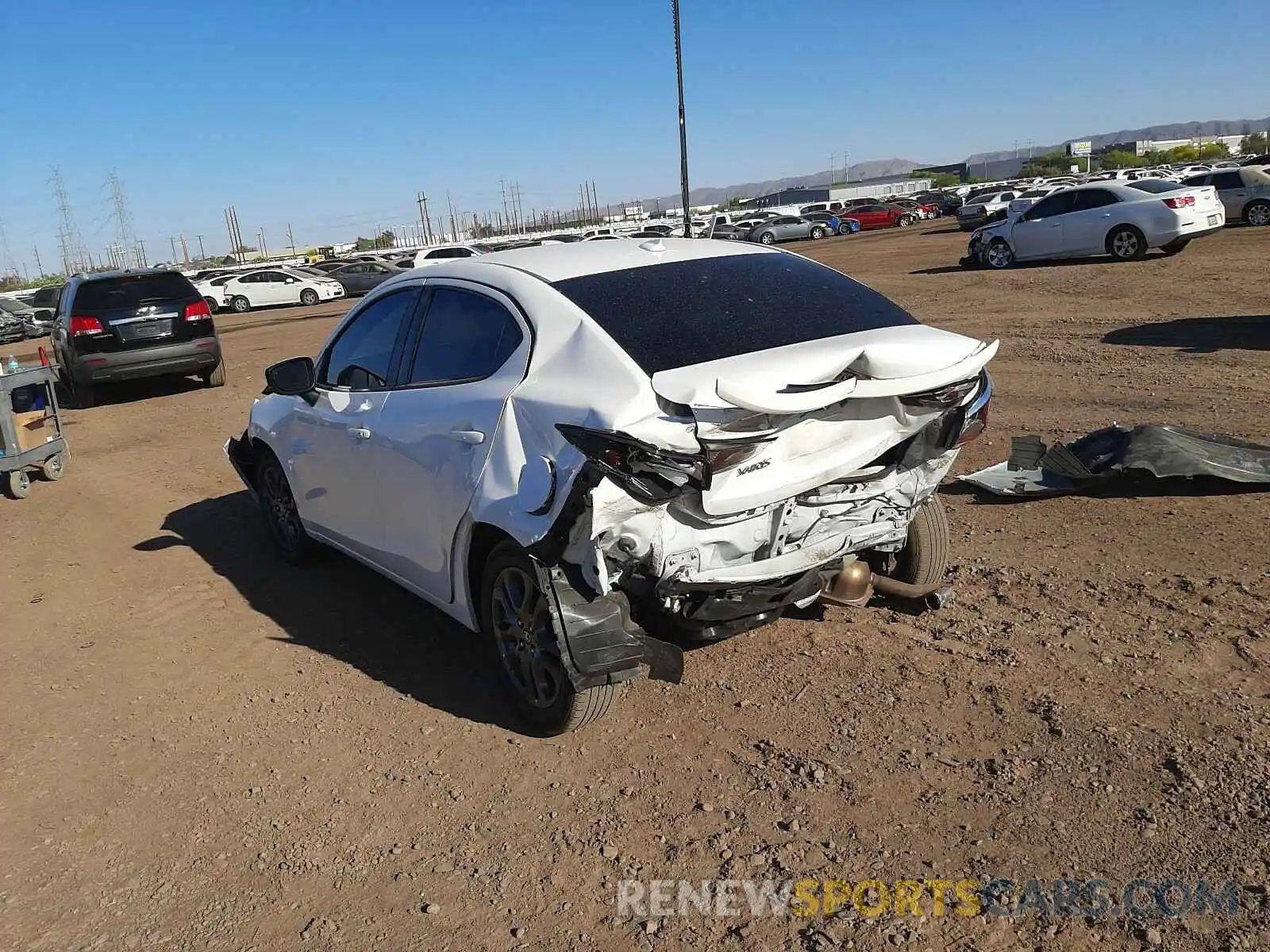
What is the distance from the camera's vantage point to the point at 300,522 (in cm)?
629

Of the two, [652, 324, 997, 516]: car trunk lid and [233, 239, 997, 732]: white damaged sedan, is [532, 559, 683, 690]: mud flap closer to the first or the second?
[233, 239, 997, 732]: white damaged sedan

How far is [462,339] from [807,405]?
1.72 m

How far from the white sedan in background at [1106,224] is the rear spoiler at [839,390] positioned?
57.5 feet

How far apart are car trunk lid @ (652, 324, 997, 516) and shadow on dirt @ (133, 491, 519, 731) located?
1535mm

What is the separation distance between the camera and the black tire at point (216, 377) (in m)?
15.5

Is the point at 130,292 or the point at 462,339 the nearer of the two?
the point at 462,339

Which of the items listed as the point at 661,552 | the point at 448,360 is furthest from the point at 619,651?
the point at 448,360

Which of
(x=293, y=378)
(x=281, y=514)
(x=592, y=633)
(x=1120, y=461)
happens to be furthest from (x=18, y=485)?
(x=1120, y=461)

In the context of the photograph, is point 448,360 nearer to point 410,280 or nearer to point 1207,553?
point 410,280

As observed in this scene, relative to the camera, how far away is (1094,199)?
20.1 metres

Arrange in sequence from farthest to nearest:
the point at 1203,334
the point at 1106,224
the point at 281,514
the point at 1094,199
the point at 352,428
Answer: the point at 1094,199 < the point at 1106,224 < the point at 1203,334 < the point at 281,514 < the point at 352,428

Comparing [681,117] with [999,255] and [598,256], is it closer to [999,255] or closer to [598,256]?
[999,255]

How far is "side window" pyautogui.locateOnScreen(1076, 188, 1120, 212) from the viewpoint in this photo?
19.9 metres
